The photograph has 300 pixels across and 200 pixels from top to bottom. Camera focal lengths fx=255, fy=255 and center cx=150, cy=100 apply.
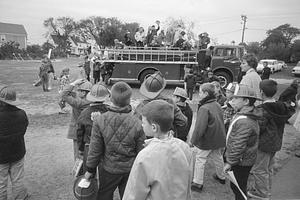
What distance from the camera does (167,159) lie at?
1666 millimetres

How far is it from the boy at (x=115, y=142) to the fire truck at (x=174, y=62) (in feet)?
37.0

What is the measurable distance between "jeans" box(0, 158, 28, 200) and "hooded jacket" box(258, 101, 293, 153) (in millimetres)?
3145

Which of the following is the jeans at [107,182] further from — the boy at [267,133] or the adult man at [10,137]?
the boy at [267,133]

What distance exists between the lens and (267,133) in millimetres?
3354

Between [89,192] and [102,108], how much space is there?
95 cm

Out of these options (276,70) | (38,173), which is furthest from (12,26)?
(38,173)

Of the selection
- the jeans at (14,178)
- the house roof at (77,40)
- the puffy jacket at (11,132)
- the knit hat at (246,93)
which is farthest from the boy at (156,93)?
the house roof at (77,40)

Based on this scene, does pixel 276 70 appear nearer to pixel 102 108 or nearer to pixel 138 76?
pixel 138 76

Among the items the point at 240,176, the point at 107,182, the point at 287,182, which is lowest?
the point at 287,182

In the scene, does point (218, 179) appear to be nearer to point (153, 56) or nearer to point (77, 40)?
point (153, 56)

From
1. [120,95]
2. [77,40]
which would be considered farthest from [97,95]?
[77,40]

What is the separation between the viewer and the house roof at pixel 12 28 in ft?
238

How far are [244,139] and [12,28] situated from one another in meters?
86.4

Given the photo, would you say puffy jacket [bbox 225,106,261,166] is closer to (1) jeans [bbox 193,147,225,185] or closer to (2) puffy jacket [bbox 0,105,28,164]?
(1) jeans [bbox 193,147,225,185]
